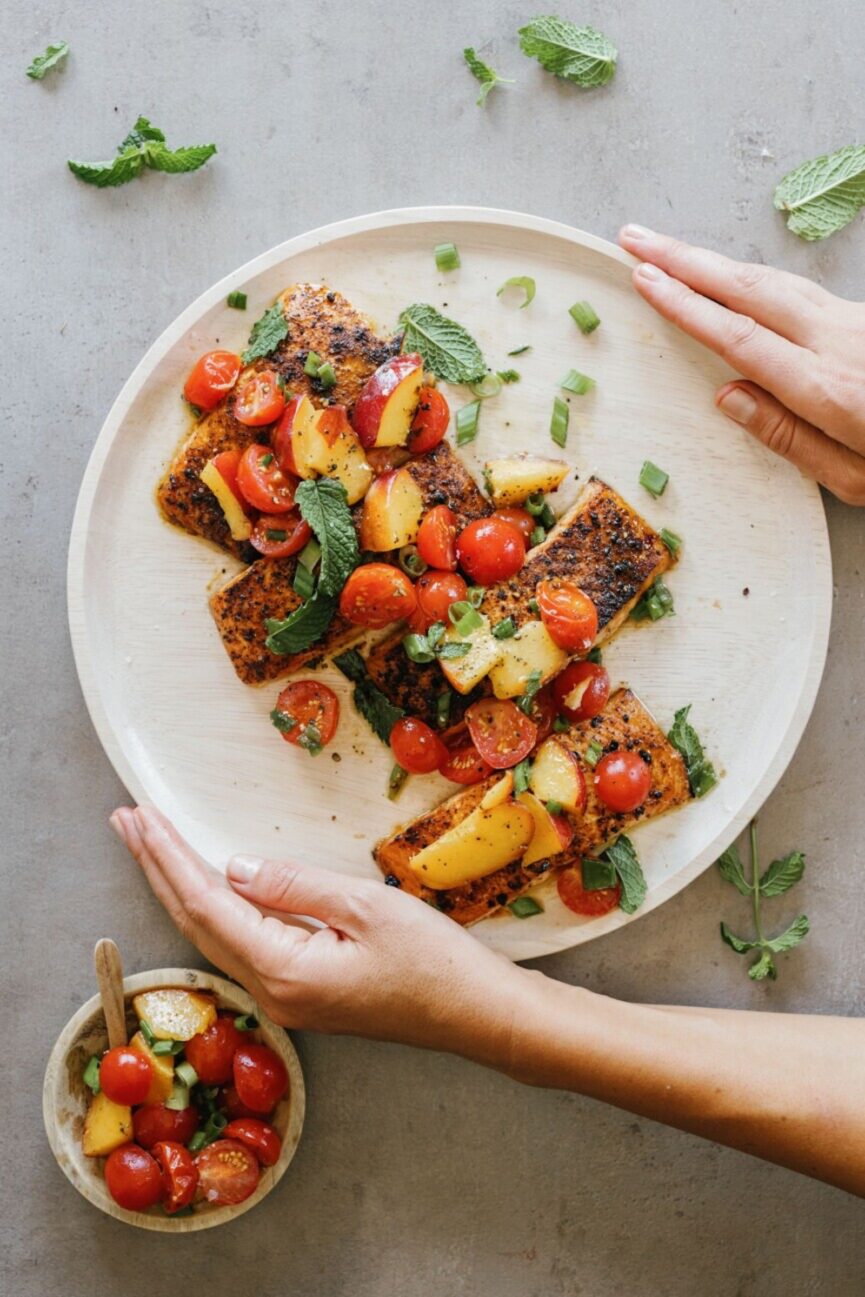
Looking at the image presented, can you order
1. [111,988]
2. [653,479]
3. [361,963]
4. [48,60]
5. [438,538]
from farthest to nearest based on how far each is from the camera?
[48,60] → [653,479] → [111,988] → [438,538] → [361,963]

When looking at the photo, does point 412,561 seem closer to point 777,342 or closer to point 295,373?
point 295,373

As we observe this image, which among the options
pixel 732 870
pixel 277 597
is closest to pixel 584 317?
pixel 277 597

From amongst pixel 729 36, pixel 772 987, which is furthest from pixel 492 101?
pixel 772 987

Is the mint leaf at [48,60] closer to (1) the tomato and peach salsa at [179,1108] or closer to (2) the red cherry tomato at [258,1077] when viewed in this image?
(1) the tomato and peach salsa at [179,1108]

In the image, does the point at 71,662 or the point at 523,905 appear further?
the point at 71,662

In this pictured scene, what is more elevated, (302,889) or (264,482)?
(264,482)

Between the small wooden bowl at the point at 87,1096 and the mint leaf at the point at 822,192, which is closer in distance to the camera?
the small wooden bowl at the point at 87,1096

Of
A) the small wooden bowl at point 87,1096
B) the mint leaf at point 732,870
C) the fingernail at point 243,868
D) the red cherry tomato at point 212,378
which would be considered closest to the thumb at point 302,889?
the fingernail at point 243,868

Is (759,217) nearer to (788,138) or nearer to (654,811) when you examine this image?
(788,138)

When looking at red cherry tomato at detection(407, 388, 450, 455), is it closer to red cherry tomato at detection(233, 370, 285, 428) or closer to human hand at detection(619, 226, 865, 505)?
red cherry tomato at detection(233, 370, 285, 428)
